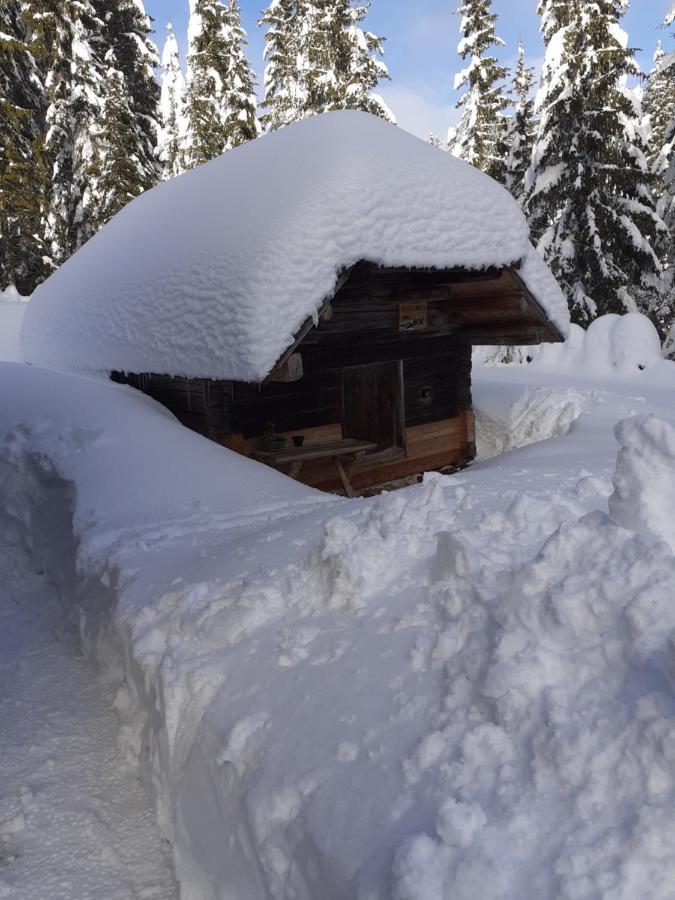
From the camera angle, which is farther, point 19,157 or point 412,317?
point 19,157

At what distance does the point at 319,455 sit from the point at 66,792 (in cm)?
529

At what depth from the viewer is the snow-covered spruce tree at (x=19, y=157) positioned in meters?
18.7

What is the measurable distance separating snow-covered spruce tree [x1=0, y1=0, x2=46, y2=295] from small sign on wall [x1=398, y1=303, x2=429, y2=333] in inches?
612

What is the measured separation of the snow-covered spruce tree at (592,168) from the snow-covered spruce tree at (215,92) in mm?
10586

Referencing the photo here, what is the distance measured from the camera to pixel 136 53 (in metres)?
25.1

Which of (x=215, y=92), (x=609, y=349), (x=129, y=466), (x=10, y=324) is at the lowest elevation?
(x=129, y=466)

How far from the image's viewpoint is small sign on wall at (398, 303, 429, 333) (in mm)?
9031

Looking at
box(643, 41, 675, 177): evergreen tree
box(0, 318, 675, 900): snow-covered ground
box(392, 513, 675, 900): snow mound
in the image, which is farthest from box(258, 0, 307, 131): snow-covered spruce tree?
box(392, 513, 675, 900): snow mound

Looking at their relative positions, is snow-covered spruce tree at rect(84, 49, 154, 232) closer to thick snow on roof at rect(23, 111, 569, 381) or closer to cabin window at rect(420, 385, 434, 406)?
thick snow on roof at rect(23, 111, 569, 381)

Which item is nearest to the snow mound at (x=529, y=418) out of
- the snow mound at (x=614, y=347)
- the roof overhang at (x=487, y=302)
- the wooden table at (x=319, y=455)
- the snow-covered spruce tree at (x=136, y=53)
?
the roof overhang at (x=487, y=302)

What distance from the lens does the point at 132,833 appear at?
2955 mm

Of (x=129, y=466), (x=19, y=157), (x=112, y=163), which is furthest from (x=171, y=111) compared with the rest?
(x=129, y=466)

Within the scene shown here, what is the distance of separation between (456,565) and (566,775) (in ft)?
3.93

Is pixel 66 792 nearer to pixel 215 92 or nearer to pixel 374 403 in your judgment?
pixel 374 403
